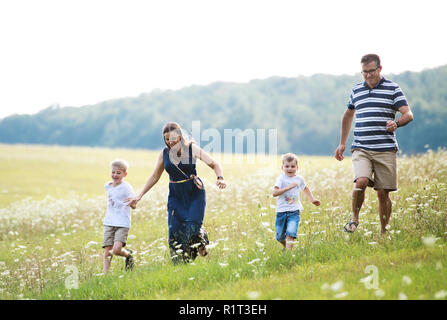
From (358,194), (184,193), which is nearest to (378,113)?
(358,194)

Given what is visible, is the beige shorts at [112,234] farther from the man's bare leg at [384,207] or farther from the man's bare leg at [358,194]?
the man's bare leg at [384,207]

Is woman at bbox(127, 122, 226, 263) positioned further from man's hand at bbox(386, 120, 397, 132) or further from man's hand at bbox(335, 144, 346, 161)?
man's hand at bbox(386, 120, 397, 132)

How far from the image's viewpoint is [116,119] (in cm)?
12144

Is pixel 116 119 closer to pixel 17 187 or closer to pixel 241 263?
pixel 17 187

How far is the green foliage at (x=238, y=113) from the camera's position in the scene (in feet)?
332

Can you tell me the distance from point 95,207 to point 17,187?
42.5ft

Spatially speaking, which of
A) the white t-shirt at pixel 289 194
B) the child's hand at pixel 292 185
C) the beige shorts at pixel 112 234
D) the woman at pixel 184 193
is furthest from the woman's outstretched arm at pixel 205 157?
the beige shorts at pixel 112 234

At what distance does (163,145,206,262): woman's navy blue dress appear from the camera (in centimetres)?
680

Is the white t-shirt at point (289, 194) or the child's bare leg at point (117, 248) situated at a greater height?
the white t-shirt at point (289, 194)

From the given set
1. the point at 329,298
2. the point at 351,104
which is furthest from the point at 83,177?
the point at 329,298

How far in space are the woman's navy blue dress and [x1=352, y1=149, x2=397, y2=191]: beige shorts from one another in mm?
2486

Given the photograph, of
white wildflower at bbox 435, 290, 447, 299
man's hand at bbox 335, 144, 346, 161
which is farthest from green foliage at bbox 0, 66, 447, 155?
white wildflower at bbox 435, 290, 447, 299

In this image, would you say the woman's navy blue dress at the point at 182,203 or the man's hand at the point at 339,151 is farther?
the man's hand at the point at 339,151

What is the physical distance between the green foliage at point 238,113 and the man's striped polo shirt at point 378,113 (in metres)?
89.8
